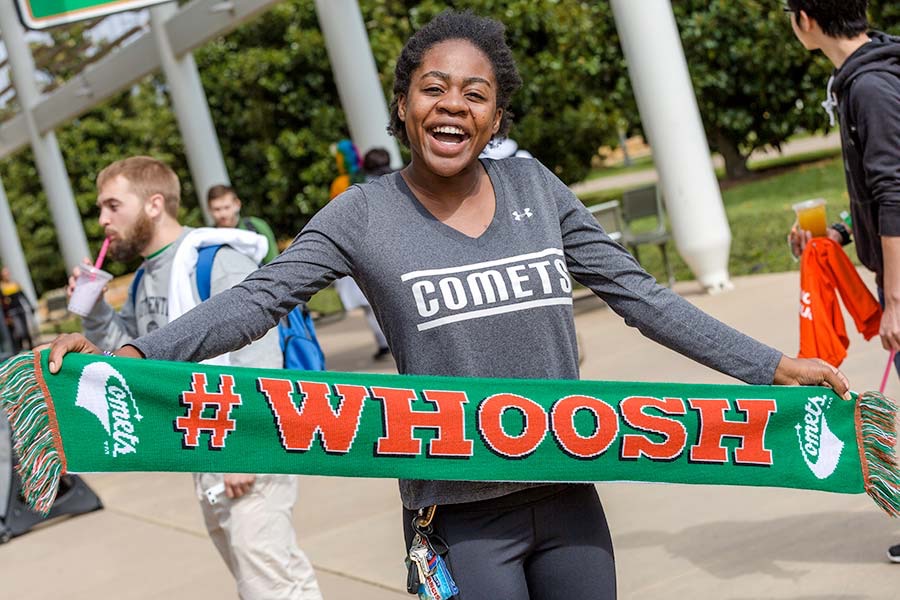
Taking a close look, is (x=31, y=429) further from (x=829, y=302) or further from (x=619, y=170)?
(x=619, y=170)

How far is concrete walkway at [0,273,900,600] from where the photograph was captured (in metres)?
4.94

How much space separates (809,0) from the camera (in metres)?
4.14

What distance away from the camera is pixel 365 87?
603 inches

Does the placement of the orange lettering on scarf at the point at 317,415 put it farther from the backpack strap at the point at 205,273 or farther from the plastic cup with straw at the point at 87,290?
the plastic cup with straw at the point at 87,290

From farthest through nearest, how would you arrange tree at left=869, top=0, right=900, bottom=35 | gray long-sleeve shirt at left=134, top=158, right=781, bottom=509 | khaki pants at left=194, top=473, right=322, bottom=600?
tree at left=869, top=0, right=900, bottom=35 < khaki pants at left=194, top=473, right=322, bottom=600 < gray long-sleeve shirt at left=134, top=158, right=781, bottom=509

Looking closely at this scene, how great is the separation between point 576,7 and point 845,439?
21.7 meters

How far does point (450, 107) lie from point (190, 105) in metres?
16.7

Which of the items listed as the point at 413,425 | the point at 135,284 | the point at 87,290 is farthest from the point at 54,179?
the point at 413,425

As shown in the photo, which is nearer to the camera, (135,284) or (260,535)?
(260,535)

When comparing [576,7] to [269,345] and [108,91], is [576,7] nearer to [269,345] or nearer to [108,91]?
[108,91]

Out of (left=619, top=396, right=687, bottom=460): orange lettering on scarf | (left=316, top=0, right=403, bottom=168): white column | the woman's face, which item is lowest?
(left=619, top=396, right=687, bottom=460): orange lettering on scarf

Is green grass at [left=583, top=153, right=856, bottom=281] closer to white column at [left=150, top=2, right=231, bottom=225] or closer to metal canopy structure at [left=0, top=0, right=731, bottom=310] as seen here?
metal canopy structure at [left=0, top=0, right=731, bottom=310]

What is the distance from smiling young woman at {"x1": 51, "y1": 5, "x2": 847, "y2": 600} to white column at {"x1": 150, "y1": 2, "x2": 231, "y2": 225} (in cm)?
1623

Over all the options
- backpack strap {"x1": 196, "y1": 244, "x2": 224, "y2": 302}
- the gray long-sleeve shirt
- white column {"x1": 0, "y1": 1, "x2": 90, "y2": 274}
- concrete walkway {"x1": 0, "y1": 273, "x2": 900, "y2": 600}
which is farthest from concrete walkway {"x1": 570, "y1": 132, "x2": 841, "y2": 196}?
the gray long-sleeve shirt
